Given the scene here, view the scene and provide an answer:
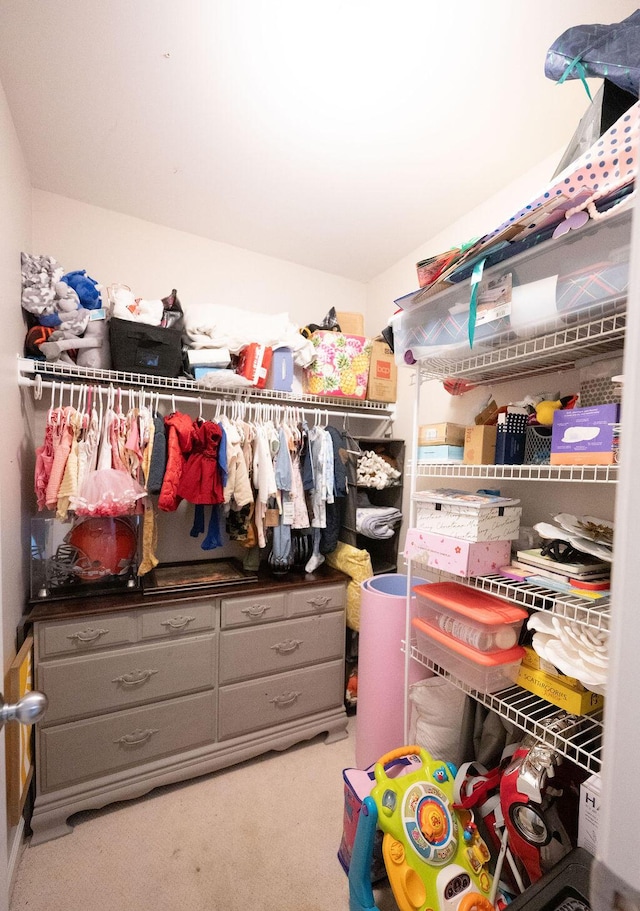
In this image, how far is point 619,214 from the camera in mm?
832

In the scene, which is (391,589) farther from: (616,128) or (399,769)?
(616,128)

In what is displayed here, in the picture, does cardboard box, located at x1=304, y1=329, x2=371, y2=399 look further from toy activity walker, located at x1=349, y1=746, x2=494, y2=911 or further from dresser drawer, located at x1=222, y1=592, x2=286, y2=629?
toy activity walker, located at x1=349, y1=746, x2=494, y2=911

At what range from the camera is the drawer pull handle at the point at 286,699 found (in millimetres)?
1866

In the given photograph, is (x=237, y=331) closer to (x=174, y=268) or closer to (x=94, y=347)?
(x=174, y=268)

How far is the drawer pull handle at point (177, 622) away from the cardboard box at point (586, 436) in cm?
158

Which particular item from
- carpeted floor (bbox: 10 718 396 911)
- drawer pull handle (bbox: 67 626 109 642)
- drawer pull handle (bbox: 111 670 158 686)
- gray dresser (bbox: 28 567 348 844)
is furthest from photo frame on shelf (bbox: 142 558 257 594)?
carpeted floor (bbox: 10 718 396 911)

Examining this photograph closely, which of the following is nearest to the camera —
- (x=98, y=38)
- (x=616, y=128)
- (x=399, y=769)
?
(x=616, y=128)

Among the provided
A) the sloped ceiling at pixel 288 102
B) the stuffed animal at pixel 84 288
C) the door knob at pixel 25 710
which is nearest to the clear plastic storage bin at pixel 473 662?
the door knob at pixel 25 710

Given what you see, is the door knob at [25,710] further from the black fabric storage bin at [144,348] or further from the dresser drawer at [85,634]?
the black fabric storage bin at [144,348]

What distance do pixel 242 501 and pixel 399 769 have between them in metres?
1.21

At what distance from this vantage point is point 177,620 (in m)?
1.66

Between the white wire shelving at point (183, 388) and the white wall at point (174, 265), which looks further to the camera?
the white wall at point (174, 265)

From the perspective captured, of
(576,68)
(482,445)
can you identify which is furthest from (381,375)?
(576,68)

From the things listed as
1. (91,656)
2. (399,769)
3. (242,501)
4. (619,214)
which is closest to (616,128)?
(619,214)
